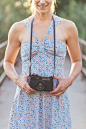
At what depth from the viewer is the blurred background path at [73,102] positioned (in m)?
4.39

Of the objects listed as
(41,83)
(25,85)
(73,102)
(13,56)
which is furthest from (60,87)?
(73,102)

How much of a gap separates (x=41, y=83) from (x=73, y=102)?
368 cm

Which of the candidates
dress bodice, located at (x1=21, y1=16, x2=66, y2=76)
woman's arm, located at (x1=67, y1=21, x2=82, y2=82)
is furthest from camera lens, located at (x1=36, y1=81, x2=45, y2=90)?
woman's arm, located at (x1=67, y1=21, x2=82, y2=82)

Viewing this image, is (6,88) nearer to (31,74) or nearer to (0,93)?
(0,93)

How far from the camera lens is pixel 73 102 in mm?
5441

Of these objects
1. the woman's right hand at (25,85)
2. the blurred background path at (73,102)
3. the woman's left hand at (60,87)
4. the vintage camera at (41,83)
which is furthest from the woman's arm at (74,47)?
the blurred background path at (73,102)

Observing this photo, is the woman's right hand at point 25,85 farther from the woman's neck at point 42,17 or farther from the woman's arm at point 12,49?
the woman's neck at point 42,17

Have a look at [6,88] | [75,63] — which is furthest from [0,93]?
[75,63]

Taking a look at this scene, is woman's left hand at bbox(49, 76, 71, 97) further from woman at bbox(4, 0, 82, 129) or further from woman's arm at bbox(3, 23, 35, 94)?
woman's arm at bbox(3, 23, 35, 94)

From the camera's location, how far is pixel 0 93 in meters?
6.13

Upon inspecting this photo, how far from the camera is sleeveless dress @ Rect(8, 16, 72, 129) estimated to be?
1.93 m

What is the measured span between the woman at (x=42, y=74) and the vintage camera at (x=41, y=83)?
37 millimetres

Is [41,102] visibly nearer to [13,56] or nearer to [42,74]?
[42,74]

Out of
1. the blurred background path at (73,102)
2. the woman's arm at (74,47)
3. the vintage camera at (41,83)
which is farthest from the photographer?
the blurred background path at (73,102)
